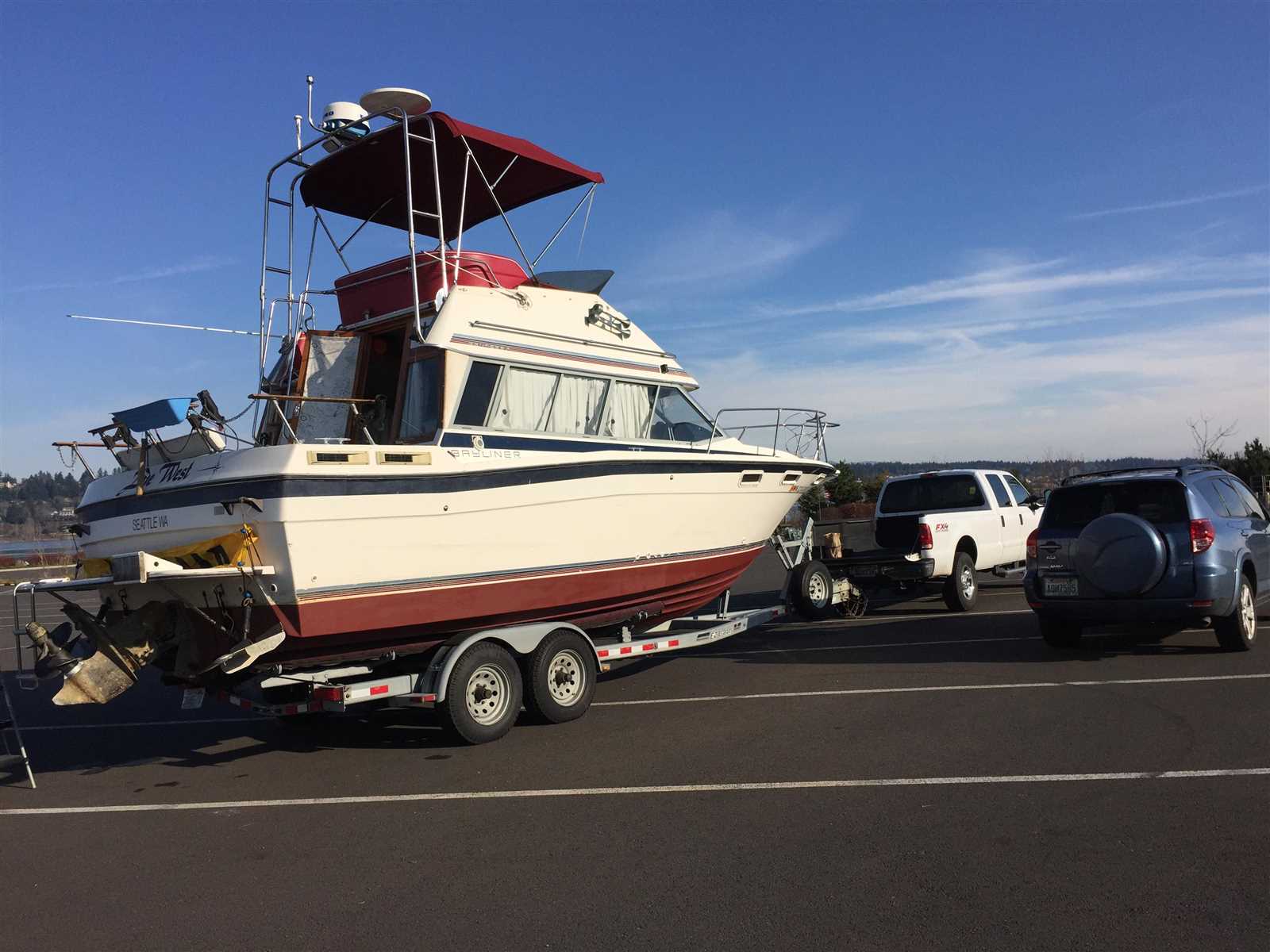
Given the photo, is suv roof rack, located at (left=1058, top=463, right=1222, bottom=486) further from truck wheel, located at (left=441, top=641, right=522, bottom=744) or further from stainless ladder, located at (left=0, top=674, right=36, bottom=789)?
stainless ladder, located at (left=0, top=674, right=36, bottom=789)

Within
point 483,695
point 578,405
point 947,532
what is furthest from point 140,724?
point 947,532

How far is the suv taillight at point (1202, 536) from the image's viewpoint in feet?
30.1

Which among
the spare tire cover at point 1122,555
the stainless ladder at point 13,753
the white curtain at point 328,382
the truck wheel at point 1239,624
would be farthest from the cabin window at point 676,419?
the stainless ladder at point 13,753

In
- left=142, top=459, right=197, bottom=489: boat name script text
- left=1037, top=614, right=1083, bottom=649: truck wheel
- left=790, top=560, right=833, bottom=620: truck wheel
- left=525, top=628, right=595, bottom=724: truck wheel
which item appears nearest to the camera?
left=142, top=459, right=197, bottom=489: boat name script text

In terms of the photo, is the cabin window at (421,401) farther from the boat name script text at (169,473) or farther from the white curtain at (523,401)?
the boat name script text at (169,473)

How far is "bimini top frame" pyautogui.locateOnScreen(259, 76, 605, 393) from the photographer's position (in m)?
8.59

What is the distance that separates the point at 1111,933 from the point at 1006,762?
2417 millimetres

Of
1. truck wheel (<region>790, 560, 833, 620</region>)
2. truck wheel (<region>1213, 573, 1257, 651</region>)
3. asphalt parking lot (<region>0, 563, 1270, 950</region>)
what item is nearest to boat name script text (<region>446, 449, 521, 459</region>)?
asphalt parking lot (<region>0, 563, 1270, 950</region>)

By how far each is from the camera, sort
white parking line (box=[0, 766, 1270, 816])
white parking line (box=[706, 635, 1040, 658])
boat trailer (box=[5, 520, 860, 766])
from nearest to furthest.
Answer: white parking line (box=[0, 766, 1270, 816]) → boat trailer (box=[5, 520, 860, 766]) → white parking line (box=[706, 635, 1040, 658])

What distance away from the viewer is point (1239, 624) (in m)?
9.47

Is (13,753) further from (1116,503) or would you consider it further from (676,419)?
(1116,503)

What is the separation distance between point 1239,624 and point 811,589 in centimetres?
494

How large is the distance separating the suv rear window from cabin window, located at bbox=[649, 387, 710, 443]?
363cm

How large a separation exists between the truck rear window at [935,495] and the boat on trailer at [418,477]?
408 centimetres
